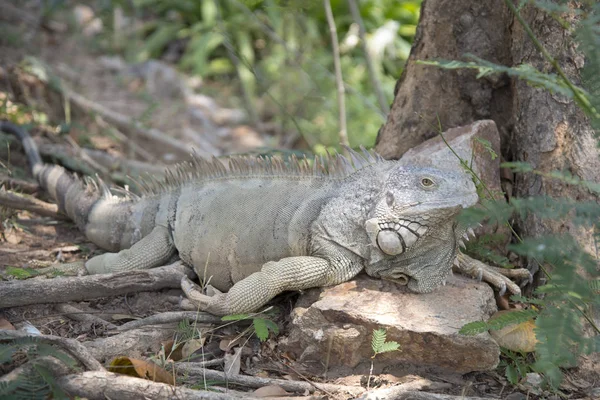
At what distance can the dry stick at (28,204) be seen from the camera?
16.9ft

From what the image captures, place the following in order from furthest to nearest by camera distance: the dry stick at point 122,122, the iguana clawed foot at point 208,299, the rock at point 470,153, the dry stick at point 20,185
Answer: the dry stick at point 122,122
the dry stick at point 20,185
the rock at point 470,153
the iguana clawed foot at point 208,299

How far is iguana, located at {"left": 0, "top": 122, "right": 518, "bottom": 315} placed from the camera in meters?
3.76

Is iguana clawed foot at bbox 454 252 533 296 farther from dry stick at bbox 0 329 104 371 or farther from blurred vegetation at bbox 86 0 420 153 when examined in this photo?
blurred vegetation at bbox 86 0 420 153

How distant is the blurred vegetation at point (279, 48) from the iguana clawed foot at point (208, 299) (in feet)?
16.9

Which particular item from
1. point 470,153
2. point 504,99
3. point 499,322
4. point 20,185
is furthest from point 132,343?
point 504,99

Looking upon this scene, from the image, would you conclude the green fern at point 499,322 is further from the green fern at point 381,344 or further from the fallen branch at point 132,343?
the fallen branch at point 132,343

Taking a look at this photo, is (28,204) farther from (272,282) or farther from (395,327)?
(395,327)

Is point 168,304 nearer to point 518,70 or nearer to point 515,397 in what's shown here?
point 515,397

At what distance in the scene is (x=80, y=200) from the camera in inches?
206

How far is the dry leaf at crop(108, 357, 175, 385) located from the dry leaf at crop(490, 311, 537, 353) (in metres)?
1.89

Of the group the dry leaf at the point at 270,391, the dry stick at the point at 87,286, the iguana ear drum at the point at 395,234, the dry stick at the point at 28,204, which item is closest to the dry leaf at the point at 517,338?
the iguana ear drum at the point at 395,234

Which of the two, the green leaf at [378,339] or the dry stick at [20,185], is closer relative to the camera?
the green leaf at [378,339]

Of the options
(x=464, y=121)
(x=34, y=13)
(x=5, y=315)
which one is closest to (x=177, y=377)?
(x=5, y=315)

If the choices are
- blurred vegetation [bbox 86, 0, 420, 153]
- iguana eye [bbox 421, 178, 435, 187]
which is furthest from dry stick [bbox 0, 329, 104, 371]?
blurred vegetation [bbox 86, 0, 420, 153]
